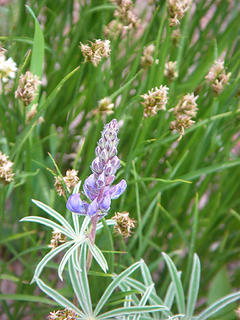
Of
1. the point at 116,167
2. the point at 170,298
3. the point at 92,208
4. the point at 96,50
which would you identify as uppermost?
the point at 96,50

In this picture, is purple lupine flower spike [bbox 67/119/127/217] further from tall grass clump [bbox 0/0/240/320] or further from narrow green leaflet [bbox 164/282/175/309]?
narrow green leaflet [bbox 164/282/175/309]

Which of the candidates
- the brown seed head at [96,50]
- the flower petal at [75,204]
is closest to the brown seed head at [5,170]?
the flower petal at [75,204]

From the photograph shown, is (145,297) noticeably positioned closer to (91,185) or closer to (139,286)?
(139,286)

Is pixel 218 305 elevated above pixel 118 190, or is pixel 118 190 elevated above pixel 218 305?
pixel 118 190

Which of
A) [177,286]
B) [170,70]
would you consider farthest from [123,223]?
[170,70]

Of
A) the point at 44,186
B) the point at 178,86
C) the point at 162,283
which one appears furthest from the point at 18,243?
the point at 178,86

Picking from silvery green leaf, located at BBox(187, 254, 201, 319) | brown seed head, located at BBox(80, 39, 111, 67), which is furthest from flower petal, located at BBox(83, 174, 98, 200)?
silvery green leaf, located at BBox(187, 254, 201, 319)

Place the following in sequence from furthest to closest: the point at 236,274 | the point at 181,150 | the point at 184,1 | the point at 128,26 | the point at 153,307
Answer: the point at 236,274
the point at 181,150
the point at 128,26
the point at 184,1
the point at 153,307

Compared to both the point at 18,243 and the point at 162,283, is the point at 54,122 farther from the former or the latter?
the point at 162,283
